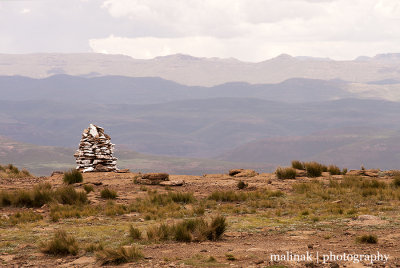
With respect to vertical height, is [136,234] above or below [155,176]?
below

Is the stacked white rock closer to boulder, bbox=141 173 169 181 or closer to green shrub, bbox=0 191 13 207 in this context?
boulder, bbox=141 173 169 181

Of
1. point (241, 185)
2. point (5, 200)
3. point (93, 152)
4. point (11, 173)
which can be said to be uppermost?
point (93, 152)

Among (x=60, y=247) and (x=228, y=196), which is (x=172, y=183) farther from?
(x=60, y=247)

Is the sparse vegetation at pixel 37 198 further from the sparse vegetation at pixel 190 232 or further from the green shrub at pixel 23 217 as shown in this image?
the sparse vegetation at pixel 190 232

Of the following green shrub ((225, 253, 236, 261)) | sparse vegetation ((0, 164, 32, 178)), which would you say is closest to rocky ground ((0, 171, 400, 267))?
green shrub ((225, 253, 236, 261))

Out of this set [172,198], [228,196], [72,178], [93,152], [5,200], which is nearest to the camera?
[5,200]

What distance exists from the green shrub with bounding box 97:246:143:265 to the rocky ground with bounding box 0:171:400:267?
6.9 inches

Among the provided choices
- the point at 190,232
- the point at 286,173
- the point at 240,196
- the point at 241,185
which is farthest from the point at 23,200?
the point at 286,173

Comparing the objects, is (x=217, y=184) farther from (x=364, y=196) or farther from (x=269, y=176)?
(x=364, y=196)

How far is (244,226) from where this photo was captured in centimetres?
1738

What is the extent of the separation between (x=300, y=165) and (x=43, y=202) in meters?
17.0

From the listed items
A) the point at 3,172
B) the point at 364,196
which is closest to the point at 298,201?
the point at 364,196

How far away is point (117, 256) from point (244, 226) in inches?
231

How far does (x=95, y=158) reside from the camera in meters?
36.6
